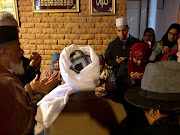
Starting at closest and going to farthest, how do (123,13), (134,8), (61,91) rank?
(61,91) → (123,13) → (134,8)

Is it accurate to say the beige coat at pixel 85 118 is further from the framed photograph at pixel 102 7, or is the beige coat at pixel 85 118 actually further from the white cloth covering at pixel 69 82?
the framed photograph at pixel 102 7

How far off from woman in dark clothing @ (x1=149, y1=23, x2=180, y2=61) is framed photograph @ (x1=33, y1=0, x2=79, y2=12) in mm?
1610

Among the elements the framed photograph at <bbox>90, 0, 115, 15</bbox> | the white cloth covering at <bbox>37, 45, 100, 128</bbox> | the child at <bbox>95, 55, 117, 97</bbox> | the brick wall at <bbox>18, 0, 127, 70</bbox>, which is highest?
the framed photograph at <bbox>90, 0, 115, 15</bbox>

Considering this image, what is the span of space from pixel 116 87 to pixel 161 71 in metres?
1.12

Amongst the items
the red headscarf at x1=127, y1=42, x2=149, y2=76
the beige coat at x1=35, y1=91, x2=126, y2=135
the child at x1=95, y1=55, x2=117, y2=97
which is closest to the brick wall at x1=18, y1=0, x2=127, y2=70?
the child at x1=95, y1=55, x2=117, y2=97

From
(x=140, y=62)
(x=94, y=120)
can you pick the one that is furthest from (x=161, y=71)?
(x=140, y=62)

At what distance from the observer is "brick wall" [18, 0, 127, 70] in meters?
A: 2.99

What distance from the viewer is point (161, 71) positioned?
→ 954 millimetres

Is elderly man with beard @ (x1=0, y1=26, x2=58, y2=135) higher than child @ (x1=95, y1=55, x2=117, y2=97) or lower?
higher

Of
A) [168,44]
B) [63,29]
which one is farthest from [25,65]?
[168,44]

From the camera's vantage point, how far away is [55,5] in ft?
9.80

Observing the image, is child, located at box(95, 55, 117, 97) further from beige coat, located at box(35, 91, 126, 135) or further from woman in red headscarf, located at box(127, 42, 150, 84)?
beige coat, located at box(35, 91, 126, 135)

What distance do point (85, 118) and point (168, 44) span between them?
2.10 meters

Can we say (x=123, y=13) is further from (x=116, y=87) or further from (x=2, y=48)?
(x=2, y=48)
